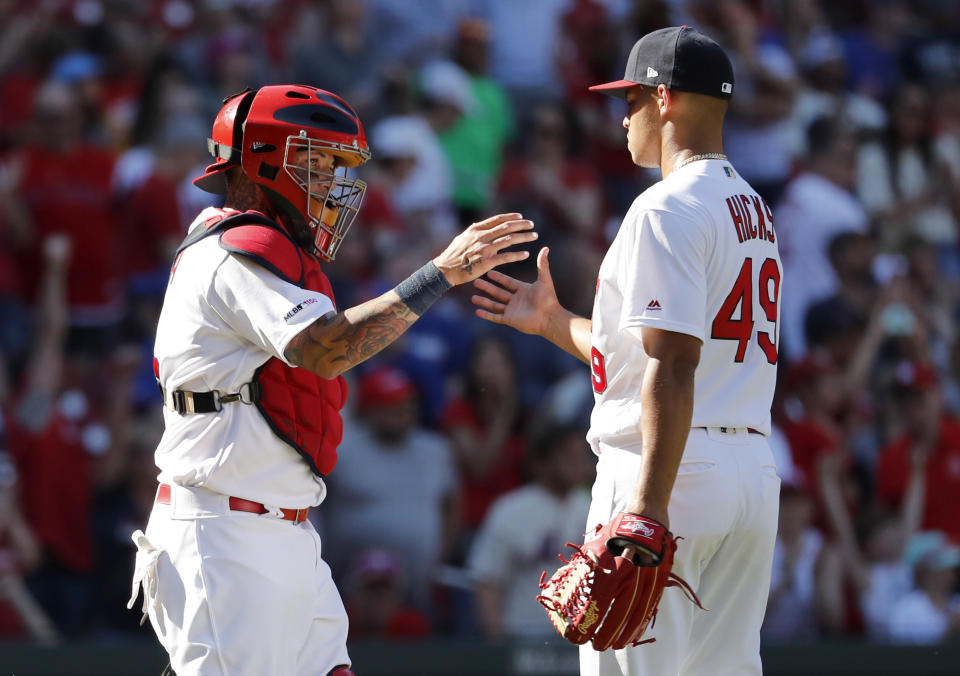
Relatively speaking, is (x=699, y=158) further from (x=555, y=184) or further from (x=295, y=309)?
(x=555, y=184)

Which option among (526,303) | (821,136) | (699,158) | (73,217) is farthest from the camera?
(821,136)

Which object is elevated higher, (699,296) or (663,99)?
(663,99)

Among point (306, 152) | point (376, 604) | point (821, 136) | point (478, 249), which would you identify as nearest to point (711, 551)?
point (478, 249)

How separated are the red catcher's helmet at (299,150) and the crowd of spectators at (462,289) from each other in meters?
3.86

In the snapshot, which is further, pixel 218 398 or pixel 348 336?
pixel 218 398

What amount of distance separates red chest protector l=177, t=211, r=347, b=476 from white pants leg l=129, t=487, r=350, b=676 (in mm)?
263

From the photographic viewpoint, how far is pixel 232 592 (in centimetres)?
397

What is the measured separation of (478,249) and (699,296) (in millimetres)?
730

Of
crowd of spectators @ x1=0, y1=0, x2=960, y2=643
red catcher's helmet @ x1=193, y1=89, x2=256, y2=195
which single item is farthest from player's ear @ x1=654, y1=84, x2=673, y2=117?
crowd of spectators @ x1=0, y1=0, x2=960, y2=643

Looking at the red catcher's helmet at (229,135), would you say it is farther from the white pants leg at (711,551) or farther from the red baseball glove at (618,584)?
the red baseball glove at (618,584)

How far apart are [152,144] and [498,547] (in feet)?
12.5

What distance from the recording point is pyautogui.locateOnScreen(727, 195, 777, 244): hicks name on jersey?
394 centimetres

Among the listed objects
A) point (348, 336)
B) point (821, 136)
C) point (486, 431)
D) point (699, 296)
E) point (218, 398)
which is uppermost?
point (821, 136)

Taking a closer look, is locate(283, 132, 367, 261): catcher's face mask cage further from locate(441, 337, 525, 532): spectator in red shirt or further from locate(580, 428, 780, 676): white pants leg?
locate(441, 337, 525, 532): spectator in red shirt
